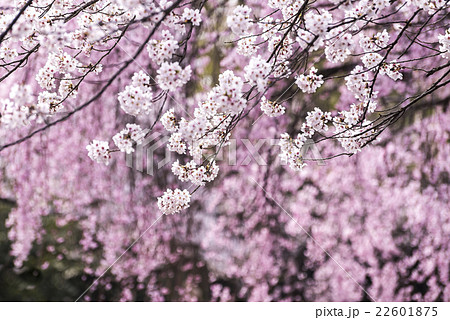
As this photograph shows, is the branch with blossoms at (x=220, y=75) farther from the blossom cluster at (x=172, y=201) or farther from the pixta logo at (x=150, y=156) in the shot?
the pixta logo at (x=150, y=156)

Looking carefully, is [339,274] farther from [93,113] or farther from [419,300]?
[93,113]

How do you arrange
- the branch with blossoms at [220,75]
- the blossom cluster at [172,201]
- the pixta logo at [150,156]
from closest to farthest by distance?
1. the branch with blossoms at [220,75]
2. the blossom cluster at [172,201]
3. the pixta logo at [150,156]

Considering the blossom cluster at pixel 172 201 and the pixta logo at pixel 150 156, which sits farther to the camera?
the pixta logo at pixel 150 156

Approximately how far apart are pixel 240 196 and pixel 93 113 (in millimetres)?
1333

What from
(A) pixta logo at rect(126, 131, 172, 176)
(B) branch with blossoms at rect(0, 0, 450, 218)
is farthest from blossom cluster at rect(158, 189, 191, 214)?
(A) pixta logo at rect(126, 131, 172, 176)

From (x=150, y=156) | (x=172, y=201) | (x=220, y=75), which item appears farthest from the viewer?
(x=150, y=156)

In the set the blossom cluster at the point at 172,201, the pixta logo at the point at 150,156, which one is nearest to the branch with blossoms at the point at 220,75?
the blossom cluster at the point at 172,201

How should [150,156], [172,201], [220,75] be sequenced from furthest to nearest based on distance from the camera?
1. [150,156]
2. [172,201]
3. [220,75]

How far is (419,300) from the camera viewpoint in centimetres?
298

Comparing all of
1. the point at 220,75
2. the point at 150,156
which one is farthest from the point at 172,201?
the point at 150,156

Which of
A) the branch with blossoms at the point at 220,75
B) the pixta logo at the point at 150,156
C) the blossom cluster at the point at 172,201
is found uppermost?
the pixta logo at the point at 150,156

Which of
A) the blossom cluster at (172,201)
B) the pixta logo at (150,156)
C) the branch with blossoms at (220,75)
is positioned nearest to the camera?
the branch with blossoms at (220,75)

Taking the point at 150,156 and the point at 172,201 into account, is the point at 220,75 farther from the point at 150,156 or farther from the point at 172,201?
the point at 150,156

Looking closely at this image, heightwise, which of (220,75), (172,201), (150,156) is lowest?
(172,201)
